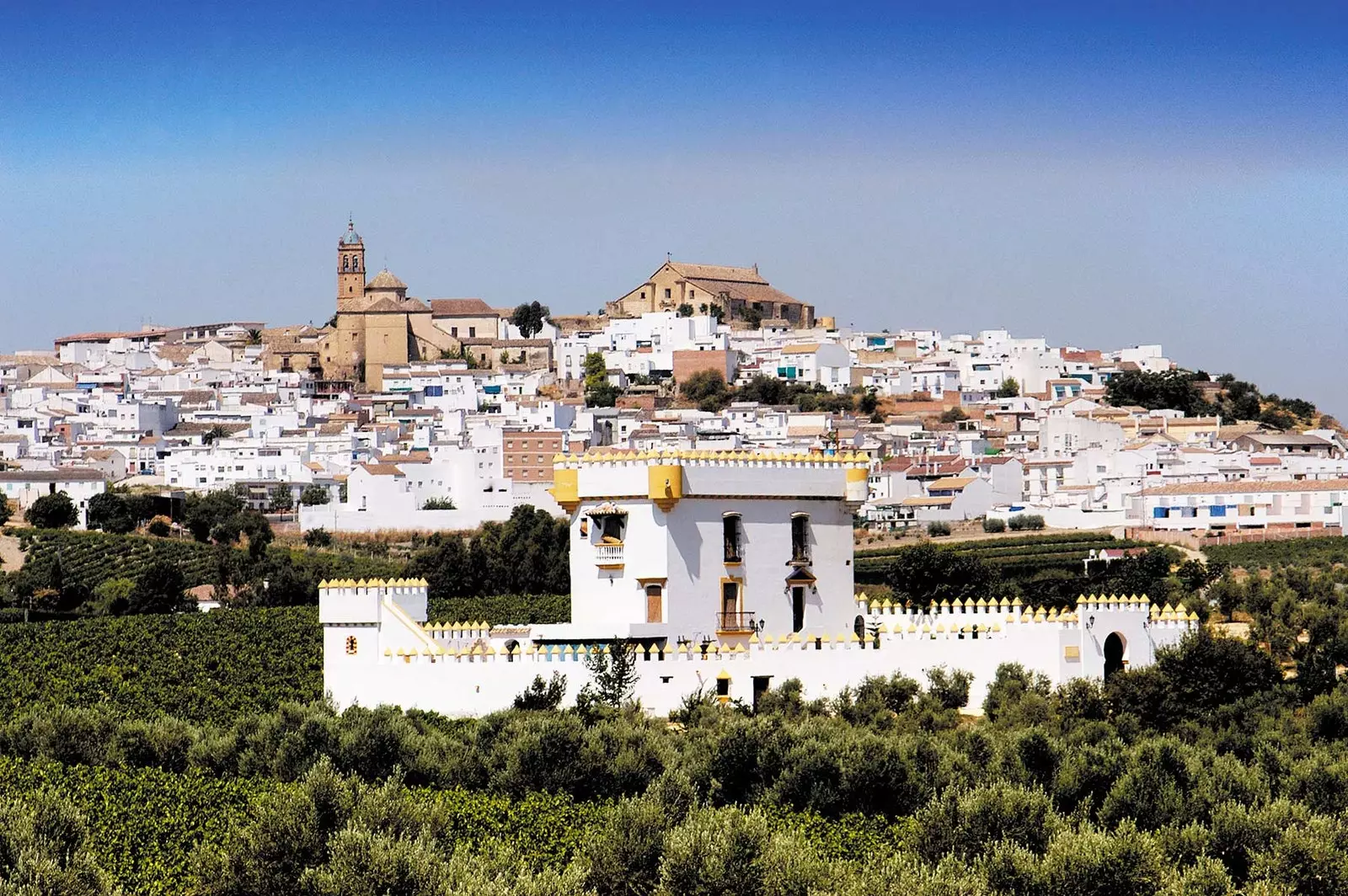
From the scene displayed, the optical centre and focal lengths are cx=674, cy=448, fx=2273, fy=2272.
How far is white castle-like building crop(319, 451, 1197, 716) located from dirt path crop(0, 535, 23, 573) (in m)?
40.2

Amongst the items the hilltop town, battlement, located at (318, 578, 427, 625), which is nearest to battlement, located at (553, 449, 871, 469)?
battlement, located at (318, 578, 427, 625)

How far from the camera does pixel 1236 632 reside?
36938 mm

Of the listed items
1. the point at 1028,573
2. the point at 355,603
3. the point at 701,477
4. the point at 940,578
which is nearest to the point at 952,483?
the point at 1028,573

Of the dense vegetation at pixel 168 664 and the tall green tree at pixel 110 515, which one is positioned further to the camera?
the tall green tree at pixel 110 515

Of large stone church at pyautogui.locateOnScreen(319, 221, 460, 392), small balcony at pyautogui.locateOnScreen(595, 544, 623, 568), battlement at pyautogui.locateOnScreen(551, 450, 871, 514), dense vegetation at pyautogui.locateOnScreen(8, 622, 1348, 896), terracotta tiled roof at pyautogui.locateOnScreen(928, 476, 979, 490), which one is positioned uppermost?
large stone church at pyautogui.locateOnScreen(319, 221, 460, 392)

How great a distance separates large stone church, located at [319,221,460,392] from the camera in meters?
112

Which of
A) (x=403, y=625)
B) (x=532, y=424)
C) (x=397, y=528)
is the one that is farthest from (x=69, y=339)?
(x=403, y=625)

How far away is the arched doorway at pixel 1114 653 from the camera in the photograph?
86.9 feet

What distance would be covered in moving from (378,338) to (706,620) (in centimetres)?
8737

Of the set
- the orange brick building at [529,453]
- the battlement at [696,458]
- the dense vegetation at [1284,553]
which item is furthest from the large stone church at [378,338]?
the battlement at [696,458]

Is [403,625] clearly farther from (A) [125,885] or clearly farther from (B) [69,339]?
(B) [69,339]

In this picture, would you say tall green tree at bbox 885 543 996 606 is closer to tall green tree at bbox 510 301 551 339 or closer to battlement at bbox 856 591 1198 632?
battlement at bbox 856 591 1198 632

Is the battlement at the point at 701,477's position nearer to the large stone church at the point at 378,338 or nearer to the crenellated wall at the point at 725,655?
the crenellated wall at the point at 725,655

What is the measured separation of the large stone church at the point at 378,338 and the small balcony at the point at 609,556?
84.8 meters
